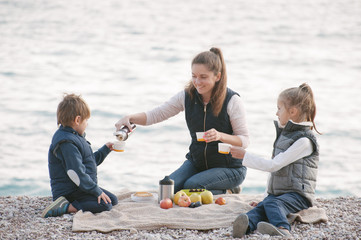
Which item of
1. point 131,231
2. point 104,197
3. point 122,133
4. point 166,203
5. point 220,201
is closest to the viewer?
point 131,231

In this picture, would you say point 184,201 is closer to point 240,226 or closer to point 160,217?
point 160,217

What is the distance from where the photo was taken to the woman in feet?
16.9

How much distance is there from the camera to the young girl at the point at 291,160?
4.40 meters

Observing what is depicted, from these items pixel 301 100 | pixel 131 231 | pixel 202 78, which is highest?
pixel 202 78

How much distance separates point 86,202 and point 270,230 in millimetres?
1678

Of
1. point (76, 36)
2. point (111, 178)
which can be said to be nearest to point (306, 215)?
point (111, 178)

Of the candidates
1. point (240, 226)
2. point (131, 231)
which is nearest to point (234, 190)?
point (240, 226)

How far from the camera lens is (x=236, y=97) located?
533 cm

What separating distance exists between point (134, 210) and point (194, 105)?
134 centimetres

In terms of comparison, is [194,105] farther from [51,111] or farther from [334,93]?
[334,93]

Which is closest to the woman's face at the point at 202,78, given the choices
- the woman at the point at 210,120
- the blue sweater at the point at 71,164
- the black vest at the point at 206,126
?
the woman at the point at 210,120

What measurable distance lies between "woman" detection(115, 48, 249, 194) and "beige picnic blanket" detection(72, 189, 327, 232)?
0.44 metres

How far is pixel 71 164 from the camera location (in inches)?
178

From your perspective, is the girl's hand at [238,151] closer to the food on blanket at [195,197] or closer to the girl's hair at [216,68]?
the food on blanket at [195,197]
